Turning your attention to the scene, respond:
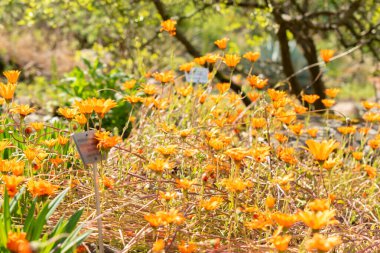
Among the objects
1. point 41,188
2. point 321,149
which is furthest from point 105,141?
point 321,149

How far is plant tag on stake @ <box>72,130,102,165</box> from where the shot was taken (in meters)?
1.75

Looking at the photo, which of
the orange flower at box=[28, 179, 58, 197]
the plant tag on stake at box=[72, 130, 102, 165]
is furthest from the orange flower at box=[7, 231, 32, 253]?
the plant tag on stake at box=[72, 130, 102, 165]

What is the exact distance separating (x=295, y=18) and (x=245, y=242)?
3876 mm

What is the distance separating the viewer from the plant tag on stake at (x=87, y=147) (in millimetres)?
1747

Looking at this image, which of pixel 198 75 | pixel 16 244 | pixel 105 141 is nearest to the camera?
pixel 16 244

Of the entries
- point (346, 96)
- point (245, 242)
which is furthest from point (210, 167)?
point (346, 96)

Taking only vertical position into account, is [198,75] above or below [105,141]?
below

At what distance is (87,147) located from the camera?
1782 mm

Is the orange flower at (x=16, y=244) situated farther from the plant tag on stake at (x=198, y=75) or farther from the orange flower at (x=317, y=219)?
the plant tag on stake at (x=198, y=75)

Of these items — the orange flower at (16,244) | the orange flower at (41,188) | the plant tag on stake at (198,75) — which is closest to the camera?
the orange flower at (16,244)

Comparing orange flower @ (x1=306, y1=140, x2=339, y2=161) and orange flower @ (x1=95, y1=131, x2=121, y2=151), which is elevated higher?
orange flower @ (x1=95, y1=131, x2=121, y2=151)

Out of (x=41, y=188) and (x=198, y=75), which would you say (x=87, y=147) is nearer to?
(x=41, y=188)

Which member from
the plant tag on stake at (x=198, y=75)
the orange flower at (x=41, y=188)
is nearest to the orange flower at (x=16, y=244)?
the orange flower at (x=41, y=188)

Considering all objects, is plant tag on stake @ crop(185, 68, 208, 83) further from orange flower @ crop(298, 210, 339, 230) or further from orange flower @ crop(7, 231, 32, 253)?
orange flower @ crop(7, 231, 32, 253)
